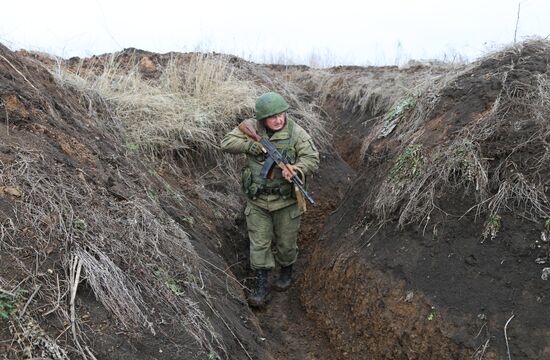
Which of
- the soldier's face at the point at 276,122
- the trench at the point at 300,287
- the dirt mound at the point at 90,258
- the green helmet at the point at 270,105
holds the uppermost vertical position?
the green helmet at the point at 270,105

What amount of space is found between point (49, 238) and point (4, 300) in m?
0.48

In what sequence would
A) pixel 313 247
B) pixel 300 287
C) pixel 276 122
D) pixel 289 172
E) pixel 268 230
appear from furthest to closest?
1. pixel 313 247
2. pixel 300 287
3. pixel 268 230
4. pixel 276 122
5. pixel 289 172

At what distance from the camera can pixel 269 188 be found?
4609mm

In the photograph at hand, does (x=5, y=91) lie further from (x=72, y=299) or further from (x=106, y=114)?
(x=72, y=299)

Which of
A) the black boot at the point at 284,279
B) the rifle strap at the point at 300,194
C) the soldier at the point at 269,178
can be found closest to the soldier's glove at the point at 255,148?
the soldier at the point at 269,178

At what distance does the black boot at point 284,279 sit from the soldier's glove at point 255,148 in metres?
1.30

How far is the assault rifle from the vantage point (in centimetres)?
445

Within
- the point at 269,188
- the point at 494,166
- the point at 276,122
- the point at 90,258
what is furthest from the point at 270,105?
the point at 90,258

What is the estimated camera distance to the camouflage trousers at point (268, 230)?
15.5 feet

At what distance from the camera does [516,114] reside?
384 cm

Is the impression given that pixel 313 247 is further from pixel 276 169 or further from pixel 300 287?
pixel 276 169

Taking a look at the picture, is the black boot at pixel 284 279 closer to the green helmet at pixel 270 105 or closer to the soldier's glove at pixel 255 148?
the soldier's glove at pixel 255 148

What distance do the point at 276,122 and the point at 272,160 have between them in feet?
1.23

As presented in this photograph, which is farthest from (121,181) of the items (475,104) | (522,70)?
(522,70)
